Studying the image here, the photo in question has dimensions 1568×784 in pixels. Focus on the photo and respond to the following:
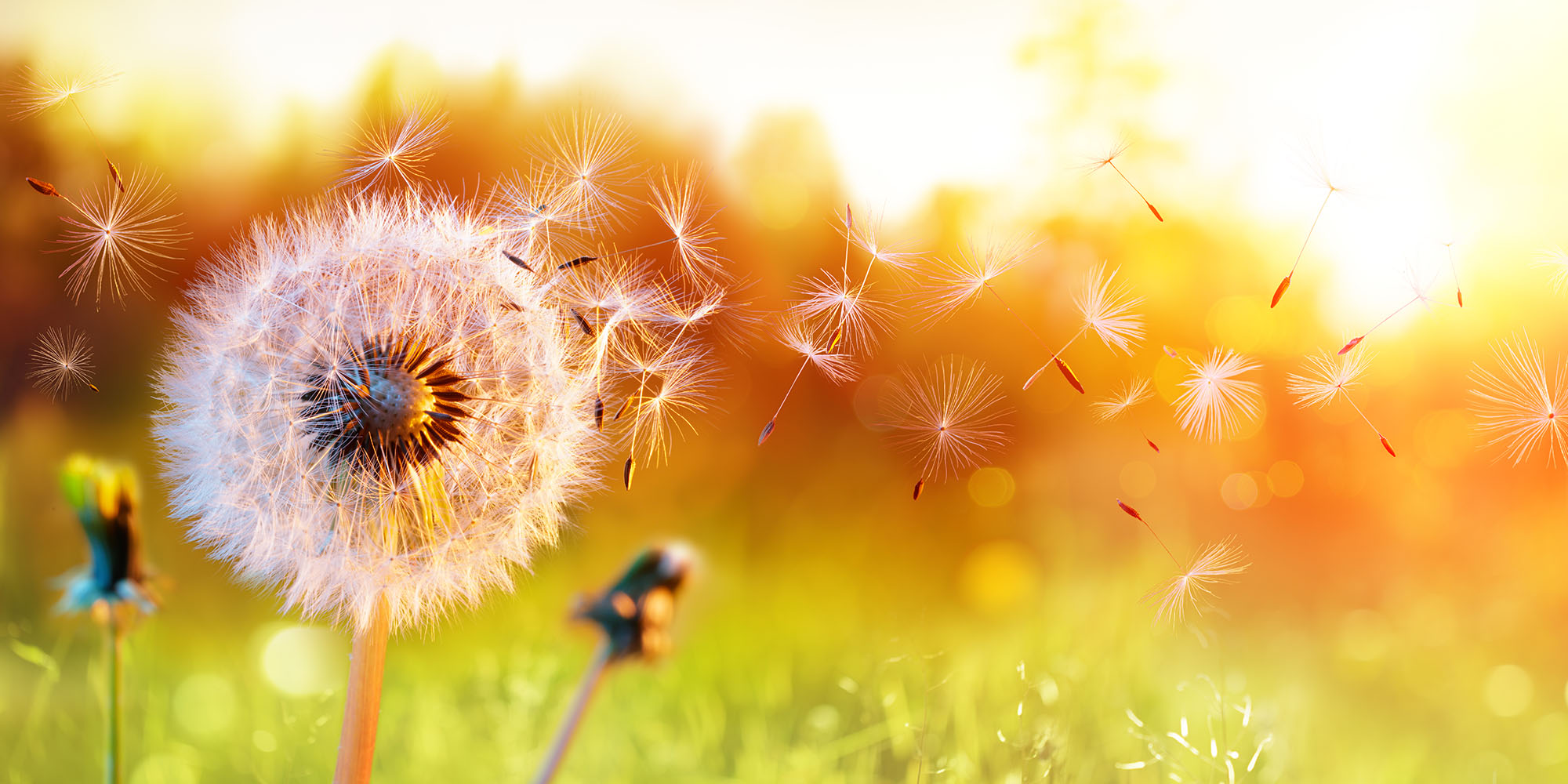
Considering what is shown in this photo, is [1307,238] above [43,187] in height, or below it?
below

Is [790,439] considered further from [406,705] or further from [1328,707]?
[1328,707]

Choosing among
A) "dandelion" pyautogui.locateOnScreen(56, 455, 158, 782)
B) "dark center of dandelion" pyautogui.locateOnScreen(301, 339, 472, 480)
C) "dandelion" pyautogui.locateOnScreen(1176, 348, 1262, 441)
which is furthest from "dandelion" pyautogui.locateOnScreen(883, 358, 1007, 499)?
"dandelion" pyautogui.locateOnScreen(56, 455, 158, 782)

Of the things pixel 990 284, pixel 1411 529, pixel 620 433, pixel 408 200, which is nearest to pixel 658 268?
pixel 620 433

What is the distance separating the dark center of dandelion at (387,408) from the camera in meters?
0.79

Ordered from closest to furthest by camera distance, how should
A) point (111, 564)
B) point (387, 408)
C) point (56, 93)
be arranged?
point (387, 408) → point (111, 564) → point (56, 93)

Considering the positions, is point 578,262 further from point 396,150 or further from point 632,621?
point 632,621

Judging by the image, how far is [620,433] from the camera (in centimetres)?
90

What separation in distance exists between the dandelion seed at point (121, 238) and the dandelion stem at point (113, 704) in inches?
16.8

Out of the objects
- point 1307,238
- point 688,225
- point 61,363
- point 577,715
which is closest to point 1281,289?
point 1307,238

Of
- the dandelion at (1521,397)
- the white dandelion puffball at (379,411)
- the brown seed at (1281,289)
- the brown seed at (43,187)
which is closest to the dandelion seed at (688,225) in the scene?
the white dandelion puffball at (379,411)

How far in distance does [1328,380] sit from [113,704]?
1660mm

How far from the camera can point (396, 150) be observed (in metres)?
0.92

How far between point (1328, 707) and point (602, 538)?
1.09 metres

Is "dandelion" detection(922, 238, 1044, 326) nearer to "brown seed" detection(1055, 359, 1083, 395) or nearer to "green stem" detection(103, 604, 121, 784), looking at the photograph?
"brown seed" detection(1055, 359, 1083, 395)
